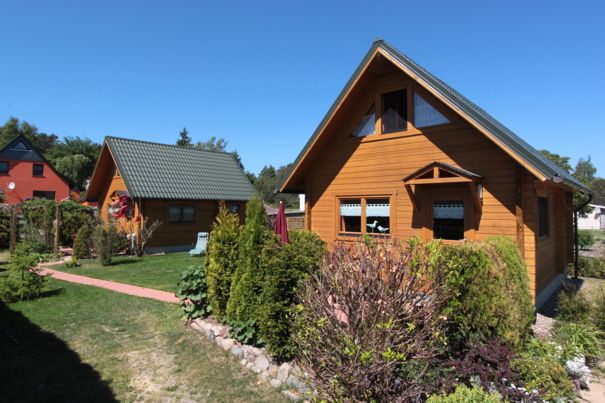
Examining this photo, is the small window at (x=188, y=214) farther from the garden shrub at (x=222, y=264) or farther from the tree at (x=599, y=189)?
the tree at (x=599, y=189)

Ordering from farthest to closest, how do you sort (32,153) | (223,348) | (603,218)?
(603,218) → (32,153) → (223,348)

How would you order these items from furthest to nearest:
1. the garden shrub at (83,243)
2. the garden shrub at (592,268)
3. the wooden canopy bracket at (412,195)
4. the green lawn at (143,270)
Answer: the garden shrub at (83,243)
the garden shrub at (592,268)
the green lawn at (143,270)
the wooden canopy bracket at (412,195)

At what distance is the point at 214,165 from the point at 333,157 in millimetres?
15606

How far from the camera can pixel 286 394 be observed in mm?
4625

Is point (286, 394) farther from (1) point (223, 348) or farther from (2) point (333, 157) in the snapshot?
(2) point (333, 157)

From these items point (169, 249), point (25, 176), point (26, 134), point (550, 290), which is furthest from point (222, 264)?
point (26, 134)

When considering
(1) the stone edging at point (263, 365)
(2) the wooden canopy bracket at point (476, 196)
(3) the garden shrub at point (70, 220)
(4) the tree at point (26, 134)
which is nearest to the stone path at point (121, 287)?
(1) the stone edging at point (263, 365)

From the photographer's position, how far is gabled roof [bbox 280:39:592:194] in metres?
7.18

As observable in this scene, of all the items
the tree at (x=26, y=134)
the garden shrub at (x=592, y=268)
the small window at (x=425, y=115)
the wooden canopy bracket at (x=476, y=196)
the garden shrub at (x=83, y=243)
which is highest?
the tree at (x=26, y=134)

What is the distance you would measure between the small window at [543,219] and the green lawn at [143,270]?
9.93m

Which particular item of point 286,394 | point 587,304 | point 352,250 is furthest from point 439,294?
point 587,304

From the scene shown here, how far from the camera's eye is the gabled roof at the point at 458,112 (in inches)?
283

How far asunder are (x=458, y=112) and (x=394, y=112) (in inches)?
91.8

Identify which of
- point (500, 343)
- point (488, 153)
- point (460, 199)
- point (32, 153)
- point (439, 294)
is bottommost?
point (500, 343)
